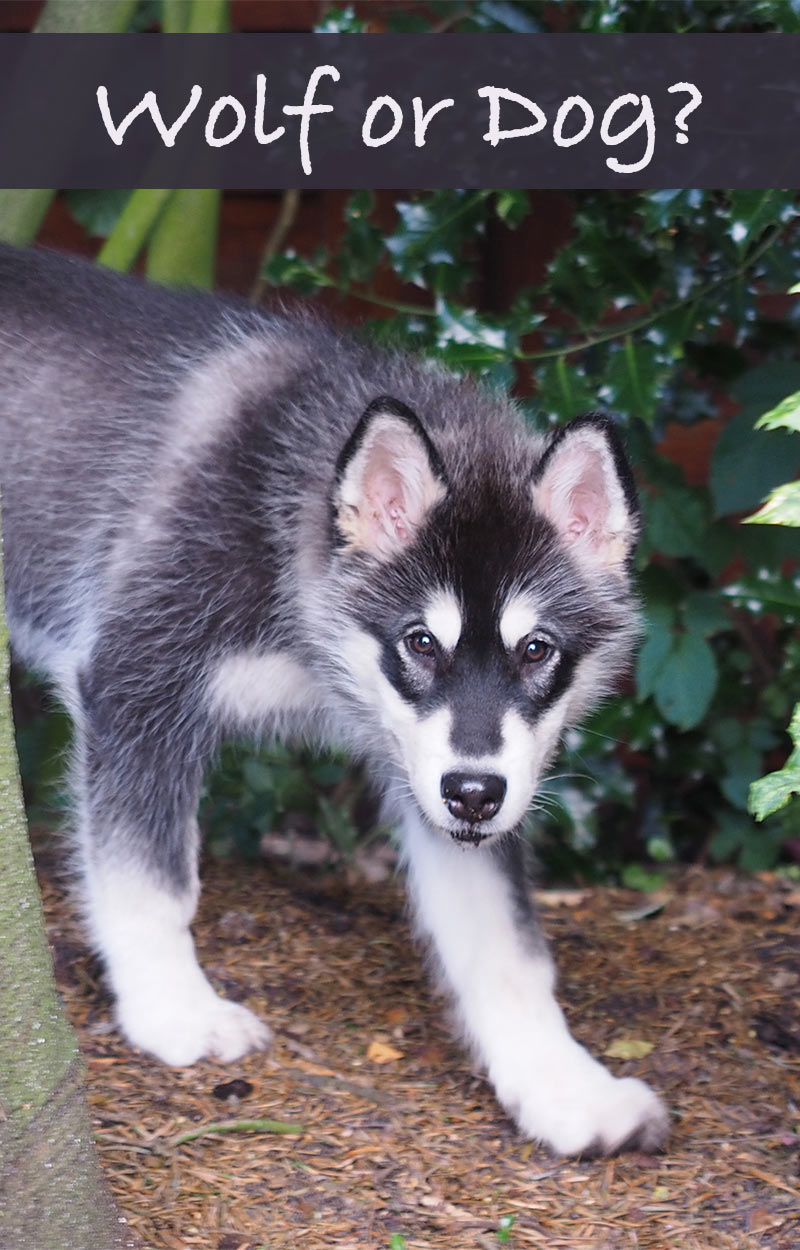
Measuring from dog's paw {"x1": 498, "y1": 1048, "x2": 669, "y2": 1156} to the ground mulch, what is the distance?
0.13 ft

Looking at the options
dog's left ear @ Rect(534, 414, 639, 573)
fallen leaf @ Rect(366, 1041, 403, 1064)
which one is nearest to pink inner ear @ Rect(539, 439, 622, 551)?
dog's left ear @ Rect(534, 414, 639, 573)

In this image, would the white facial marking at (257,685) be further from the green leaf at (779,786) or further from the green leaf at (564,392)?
the green leaf at (779,786)

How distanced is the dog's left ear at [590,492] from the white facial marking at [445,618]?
31 cm

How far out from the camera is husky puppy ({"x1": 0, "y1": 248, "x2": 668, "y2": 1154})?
3.04 metres

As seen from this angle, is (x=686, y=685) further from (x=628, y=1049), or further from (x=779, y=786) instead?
(x=779, y=786)

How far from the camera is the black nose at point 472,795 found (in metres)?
2.81

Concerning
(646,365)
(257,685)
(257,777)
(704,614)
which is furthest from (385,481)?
(257,777)

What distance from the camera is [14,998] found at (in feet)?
7.07

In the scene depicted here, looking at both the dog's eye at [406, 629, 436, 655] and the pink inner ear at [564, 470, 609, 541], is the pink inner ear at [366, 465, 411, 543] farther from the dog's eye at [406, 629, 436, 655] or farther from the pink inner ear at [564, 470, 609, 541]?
the pink inner ear at [564, 470, 609, 541]

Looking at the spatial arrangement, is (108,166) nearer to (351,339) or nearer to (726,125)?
(351,339)

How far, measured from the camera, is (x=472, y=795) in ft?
9.21

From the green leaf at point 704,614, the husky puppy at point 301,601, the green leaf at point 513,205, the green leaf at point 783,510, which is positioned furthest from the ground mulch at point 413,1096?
the green leaf at point 513,205

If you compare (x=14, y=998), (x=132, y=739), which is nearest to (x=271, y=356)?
(x=132, y=739)

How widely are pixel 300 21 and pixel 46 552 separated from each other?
2.62m
